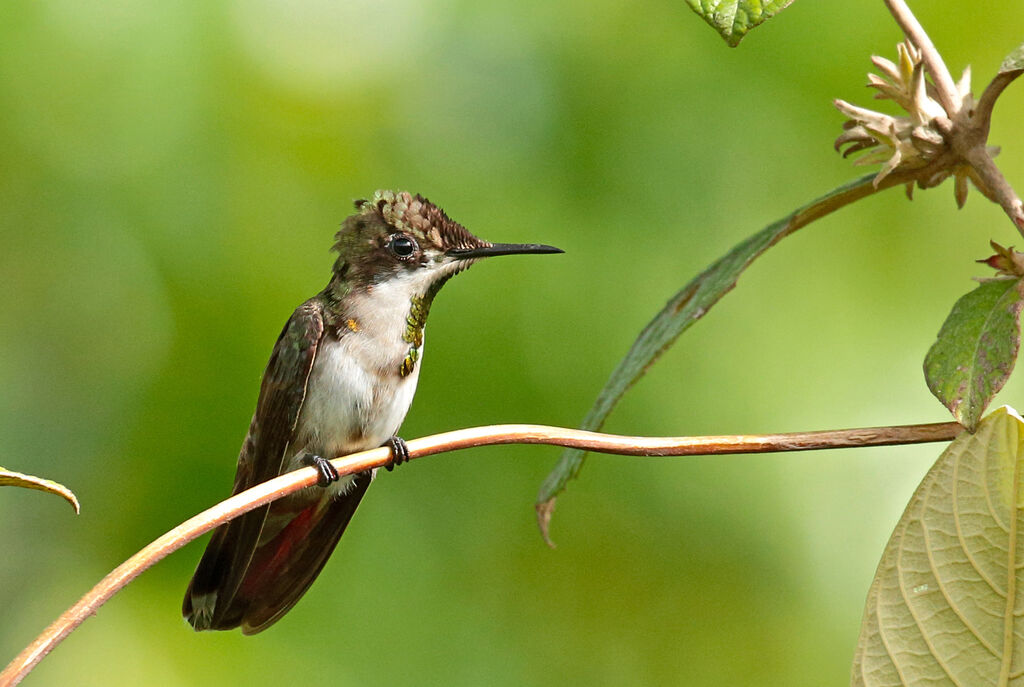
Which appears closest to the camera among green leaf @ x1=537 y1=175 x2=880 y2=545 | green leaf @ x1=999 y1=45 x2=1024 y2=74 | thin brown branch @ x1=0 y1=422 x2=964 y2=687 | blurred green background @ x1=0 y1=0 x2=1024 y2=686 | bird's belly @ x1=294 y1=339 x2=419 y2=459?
thin brown branch @ x1=0 y1=422 x2=964 y2=687

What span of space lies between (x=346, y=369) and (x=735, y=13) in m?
1.42

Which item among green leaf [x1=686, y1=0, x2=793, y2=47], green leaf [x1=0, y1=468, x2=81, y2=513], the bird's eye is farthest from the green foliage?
the bird's eye

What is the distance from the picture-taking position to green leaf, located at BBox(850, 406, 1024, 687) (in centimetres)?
115

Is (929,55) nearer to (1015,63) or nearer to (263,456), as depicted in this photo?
(1015,63)

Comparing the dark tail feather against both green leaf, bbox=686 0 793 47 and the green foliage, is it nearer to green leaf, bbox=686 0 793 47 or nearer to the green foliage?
the green foliage

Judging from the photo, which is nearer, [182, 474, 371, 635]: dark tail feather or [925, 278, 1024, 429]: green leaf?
[925, 278, 1024, 429]: green leaf

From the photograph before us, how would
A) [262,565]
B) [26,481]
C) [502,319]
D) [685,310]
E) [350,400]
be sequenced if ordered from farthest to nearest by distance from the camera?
1. [502,319]
2. [262,565]
3. [350,400]
4. [685,310]
5. [26,481]

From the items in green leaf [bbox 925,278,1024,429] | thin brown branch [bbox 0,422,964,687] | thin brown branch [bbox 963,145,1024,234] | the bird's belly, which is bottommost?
the bird's belly

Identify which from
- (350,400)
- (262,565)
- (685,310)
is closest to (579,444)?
(685,310)

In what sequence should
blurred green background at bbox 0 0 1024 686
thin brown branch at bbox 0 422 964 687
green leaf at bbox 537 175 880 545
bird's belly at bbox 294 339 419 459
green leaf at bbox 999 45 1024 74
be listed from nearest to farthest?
thin brown branch at bbox 0 422 964 687, green leaf at bbox 999 45 1024 74, green leaf at bbox 537 175 880 545, bird's belly at bbox 294 339 419 459, blurred green background at bbox 0 0 1024 686

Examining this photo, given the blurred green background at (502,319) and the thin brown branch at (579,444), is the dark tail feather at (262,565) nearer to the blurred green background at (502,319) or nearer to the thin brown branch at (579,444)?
the blurred green background at (502,319)

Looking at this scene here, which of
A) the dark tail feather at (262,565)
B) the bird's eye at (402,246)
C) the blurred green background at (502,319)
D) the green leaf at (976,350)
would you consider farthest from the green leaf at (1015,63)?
the blurred green background at (502,319)

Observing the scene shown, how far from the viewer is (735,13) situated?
3.72 ft

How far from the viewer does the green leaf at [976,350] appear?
1.17m
